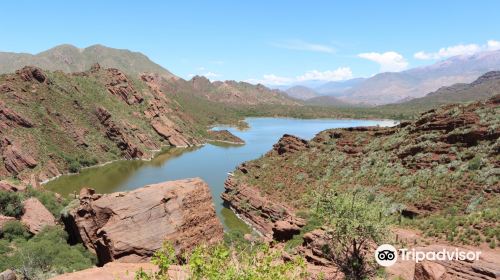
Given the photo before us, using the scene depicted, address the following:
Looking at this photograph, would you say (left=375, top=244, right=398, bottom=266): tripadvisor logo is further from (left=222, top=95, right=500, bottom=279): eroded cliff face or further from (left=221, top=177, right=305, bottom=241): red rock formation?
(left=221, top=177, right=305, bottom=241): red rock formation

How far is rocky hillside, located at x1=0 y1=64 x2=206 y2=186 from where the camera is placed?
7931 cm

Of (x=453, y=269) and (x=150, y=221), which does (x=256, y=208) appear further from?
(x=453, y=269)

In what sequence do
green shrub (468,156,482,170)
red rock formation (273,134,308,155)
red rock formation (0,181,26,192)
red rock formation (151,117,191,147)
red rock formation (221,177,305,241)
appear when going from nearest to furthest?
green shrub (468,156,482,170)
red rock formation (0,181,26,192)
red rock formation (221,177,305,241)
red rock formation (273,134,308,155)
red rock formation (151,117,191,147)

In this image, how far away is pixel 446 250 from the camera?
77.2 ft

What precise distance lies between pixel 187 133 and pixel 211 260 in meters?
130

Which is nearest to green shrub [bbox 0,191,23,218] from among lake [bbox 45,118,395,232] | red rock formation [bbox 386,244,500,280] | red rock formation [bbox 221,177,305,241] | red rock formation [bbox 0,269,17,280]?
red rock formation [bbox 0,269,17,280]

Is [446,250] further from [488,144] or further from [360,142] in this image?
[360,142]

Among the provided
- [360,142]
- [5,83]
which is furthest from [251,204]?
[5,83]

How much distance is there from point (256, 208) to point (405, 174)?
18.3 m

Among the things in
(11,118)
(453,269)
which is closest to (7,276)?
(453,269)

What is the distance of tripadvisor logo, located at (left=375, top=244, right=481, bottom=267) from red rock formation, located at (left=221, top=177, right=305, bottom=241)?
1352 cm

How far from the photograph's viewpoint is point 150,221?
79.4 ft

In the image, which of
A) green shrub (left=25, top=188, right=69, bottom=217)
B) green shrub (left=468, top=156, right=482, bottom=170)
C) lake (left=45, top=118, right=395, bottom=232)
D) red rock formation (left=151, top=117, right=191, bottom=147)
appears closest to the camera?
green shrub (left=468, top=156, right=482, bottom=170)

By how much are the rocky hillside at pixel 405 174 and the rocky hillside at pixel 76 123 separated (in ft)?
139
